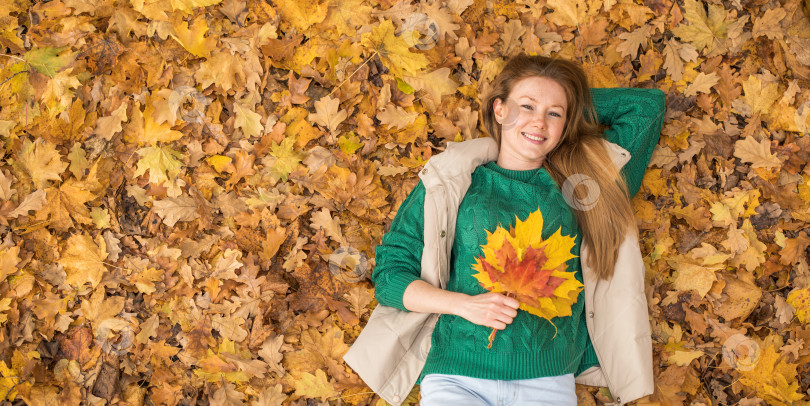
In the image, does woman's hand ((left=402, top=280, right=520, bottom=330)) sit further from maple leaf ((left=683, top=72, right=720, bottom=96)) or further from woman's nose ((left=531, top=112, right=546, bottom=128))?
maple leaf ((left=683, top=72, right=720, bottom=96))

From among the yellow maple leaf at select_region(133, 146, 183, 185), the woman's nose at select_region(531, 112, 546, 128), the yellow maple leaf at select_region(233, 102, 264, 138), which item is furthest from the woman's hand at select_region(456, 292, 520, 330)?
the yellow maple leaf at select_region(133, 146, 183, 185)

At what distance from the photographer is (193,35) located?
3012 mm

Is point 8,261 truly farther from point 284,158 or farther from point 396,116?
point 396,116

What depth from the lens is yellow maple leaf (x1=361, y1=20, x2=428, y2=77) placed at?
312 centimetres

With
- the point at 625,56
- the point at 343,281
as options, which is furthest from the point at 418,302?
the point at 625,56

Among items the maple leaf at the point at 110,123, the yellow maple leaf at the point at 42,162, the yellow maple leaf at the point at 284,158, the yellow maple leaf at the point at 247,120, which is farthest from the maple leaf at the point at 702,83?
the yellow maple leaf at the point at 42,162

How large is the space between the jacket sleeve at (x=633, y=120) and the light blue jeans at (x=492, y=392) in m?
1.11

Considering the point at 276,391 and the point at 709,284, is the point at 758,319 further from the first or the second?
the point at 276,391

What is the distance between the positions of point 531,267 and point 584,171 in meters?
1.00

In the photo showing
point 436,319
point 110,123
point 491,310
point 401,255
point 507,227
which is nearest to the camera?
point 491,310

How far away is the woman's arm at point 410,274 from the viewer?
2.40 m

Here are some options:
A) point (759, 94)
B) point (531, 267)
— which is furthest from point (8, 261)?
point (759, 94)

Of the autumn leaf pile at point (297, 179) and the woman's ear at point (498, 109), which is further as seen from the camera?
the autumn leaf pile at point (297, 179)

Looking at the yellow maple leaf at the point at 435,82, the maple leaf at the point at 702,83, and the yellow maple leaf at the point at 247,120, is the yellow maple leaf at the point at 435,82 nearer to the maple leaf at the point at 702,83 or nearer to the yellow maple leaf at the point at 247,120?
the yellow maple leaf at the point at 247,120
